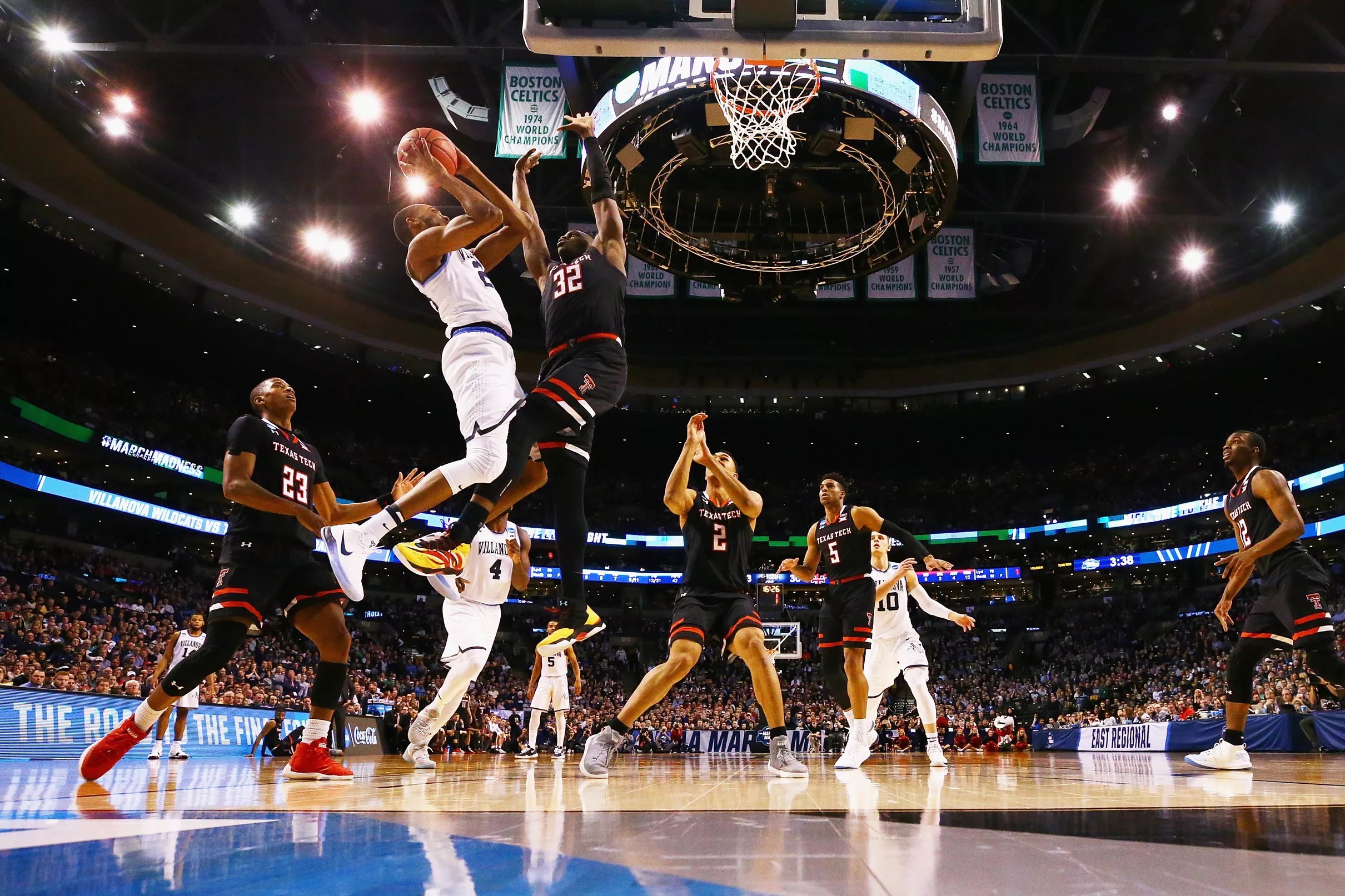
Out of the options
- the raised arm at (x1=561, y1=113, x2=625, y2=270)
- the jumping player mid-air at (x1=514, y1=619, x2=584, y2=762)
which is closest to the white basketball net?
the raised arm at (x1=561, y1=113, x2=625, y2=270)

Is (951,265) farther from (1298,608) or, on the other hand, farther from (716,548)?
(716,548)

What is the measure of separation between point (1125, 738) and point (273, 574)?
19736 mm

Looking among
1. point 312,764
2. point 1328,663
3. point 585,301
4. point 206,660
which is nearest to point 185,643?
point 312,764

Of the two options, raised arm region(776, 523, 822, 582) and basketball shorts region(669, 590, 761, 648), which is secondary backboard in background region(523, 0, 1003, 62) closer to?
basketball shorts region(669, 590, 761, 648)

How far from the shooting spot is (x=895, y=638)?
34.3 ft

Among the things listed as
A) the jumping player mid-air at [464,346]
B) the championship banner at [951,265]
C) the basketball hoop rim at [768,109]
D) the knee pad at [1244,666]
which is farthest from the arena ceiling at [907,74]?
the jumping player mid-air at [464,346]

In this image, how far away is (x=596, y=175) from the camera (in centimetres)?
495

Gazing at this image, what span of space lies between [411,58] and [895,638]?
12.3 m

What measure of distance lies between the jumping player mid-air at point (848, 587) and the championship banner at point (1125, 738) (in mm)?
13117

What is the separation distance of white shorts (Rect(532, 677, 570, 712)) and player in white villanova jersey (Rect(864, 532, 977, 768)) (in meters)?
5.01

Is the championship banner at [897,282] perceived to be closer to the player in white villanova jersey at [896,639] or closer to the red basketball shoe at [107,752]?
the player in white villanova jersey at [896,639]

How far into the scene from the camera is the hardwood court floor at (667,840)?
1673 mm

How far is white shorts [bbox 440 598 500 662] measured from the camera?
7707 mm

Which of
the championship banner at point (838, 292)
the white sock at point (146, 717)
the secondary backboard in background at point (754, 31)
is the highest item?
the championship banner at point (838, 292)
